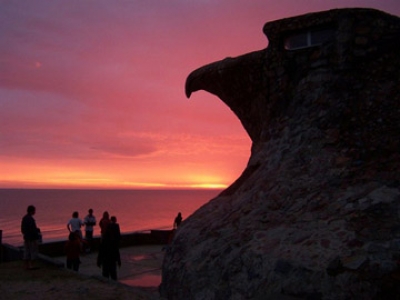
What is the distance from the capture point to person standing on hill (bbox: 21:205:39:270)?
9.30 m

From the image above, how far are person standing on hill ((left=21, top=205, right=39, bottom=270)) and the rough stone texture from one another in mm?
4162

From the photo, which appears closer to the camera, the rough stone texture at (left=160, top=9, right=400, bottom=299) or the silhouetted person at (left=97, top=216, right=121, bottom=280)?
the rough stone texture at (left=160, top=9, right=400, bottom=299)

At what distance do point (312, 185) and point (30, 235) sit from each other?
23.6 ft

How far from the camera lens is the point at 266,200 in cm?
664

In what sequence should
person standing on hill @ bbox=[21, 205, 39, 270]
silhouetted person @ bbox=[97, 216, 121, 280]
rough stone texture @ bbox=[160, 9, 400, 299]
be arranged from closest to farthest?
rough stone texture @ bbox=[160, 9, 400, 299], silhouetted person @ bbox=[97, 216, 121, 280], person standing on hill @ bbox=[21, 205, 39, 270]

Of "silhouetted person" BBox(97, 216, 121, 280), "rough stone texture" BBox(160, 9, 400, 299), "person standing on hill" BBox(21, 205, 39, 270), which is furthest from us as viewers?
"person standing on hill" BBox(21, 205, 39, 270)

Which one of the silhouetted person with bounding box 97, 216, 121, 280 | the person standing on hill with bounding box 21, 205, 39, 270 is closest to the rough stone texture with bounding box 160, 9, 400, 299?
the silhouetted person with bounding box 97, 216, 121, 280

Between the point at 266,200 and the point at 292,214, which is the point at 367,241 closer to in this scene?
the point at 292,214

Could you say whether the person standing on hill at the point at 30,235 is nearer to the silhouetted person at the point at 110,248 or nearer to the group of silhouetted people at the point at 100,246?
the group of silhouetted people at the point at 100,246

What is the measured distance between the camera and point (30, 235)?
9.55 metres

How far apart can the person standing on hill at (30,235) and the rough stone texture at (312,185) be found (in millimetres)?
4162

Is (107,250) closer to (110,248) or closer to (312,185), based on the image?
(110,248)

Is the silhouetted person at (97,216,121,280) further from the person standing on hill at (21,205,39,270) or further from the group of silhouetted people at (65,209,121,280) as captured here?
the person standing on hill at (21,205,39,270)

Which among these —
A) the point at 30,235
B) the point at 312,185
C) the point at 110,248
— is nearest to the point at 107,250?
the point at 110,248
